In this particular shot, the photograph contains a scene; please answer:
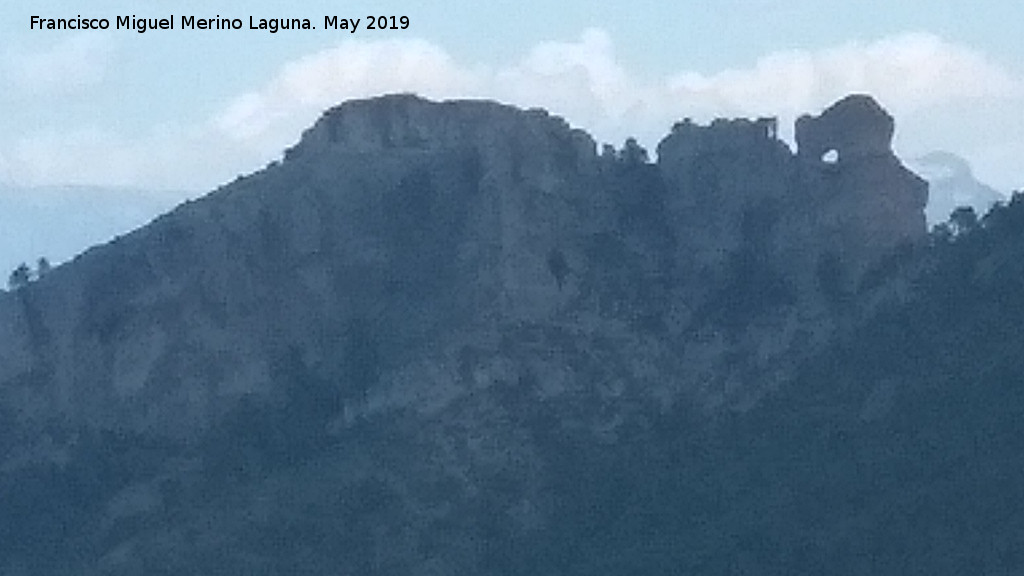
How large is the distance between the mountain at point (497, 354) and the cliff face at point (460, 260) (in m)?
0.10

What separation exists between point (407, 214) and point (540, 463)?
32.6 ft

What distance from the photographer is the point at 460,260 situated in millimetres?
106812

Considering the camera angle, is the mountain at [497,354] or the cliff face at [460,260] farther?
the cliff face at [460,260]

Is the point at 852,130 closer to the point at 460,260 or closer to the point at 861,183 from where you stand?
the point at 861,183

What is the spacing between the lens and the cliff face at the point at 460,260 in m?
106

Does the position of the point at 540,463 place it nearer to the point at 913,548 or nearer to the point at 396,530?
the point at 396,530

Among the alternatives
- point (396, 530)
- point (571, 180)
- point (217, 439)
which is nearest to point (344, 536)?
point (396, 530)

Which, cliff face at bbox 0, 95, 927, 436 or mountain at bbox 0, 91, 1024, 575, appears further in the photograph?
cliff face at bbox 0, 95, 927, 436

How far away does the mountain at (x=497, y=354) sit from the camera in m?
100

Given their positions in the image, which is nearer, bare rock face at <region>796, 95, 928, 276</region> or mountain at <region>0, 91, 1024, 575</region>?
mountain at <region>0, 91, 1024, 575</region>

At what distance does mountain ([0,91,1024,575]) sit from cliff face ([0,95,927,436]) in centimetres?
10

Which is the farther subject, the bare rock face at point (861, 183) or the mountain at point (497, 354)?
the bare rock face at point (861, 183)

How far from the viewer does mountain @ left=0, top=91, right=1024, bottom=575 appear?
100 m

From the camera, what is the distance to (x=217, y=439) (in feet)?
352
